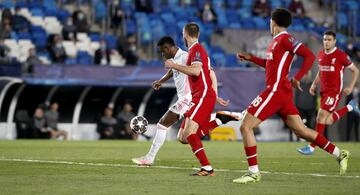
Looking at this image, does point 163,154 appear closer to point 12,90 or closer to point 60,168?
point 60,168

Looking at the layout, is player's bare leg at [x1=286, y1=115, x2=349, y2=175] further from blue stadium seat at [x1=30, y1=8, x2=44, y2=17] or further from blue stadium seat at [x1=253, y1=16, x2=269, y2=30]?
blue stadium seat at [x1=253, y1=16, x2=269, y2=30]

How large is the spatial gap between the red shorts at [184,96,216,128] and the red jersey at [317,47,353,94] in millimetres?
6450

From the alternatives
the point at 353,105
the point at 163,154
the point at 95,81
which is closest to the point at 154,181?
the point at 163,154

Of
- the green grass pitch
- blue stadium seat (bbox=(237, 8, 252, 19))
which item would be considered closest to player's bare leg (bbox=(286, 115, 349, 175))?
the green grass pitch

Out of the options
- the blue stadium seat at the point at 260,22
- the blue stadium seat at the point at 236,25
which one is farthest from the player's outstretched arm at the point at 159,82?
the blue stadium seat at the point at 260,22

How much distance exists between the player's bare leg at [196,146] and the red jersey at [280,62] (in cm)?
148

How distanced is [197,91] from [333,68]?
21.8 feet

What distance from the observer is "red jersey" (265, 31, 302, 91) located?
42.4ft

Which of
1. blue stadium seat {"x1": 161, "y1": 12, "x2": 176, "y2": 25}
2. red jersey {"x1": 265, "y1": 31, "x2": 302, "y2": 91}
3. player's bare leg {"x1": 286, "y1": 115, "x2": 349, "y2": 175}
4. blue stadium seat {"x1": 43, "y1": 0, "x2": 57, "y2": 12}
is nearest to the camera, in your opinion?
red jersey {"x1": 265, "y1": 31, "x2": 302, "y2": 91}

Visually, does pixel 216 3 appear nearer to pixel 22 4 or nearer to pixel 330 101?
pixel 22 4

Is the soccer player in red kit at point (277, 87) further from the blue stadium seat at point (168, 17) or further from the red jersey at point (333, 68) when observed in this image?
the blue stadium seat at point (168, 17)

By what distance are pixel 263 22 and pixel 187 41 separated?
889 inches

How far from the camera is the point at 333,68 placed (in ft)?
66.4

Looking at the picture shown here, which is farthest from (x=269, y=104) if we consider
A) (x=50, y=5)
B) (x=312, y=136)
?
(x=50, y=5)
